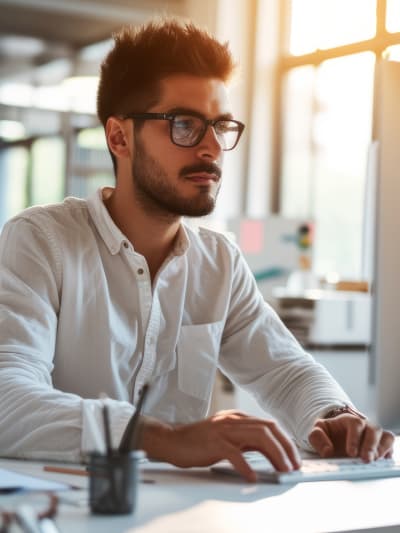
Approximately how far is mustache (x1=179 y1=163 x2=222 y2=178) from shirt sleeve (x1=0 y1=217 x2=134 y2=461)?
322 millimetres

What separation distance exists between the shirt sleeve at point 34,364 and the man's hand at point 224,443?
0.08 meters

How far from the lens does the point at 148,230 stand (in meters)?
2.14

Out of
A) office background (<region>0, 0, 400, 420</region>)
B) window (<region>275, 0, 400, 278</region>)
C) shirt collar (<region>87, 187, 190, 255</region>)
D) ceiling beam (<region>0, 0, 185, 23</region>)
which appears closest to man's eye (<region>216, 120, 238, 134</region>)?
shirt collar (<region>87, 187, 190, 255</region>)

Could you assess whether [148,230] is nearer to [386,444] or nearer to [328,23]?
[386,444]

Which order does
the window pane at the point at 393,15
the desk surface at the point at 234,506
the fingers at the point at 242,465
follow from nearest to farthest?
the desk surface at the point at 234,506, the fingers at the point at 242,465, the window pane at the point at 393,15

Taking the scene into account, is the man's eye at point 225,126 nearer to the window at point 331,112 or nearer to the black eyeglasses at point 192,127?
the black eyeglasses at point 192,127

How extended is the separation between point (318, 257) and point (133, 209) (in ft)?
18.6

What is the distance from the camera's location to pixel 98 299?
198 cm

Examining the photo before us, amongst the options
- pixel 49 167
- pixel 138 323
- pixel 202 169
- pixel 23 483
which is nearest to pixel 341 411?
pixel 138 323

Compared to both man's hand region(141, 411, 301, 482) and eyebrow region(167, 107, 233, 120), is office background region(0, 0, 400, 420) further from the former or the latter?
man's hand region(141, 411, 301, 482)

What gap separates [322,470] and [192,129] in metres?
0.85

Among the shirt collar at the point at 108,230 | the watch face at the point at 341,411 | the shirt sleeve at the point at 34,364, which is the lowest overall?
the watch face at the point at 341,411

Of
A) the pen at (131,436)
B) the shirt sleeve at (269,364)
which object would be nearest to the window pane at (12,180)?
the shirt sleeve at (269,364)

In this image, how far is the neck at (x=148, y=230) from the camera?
213cm
